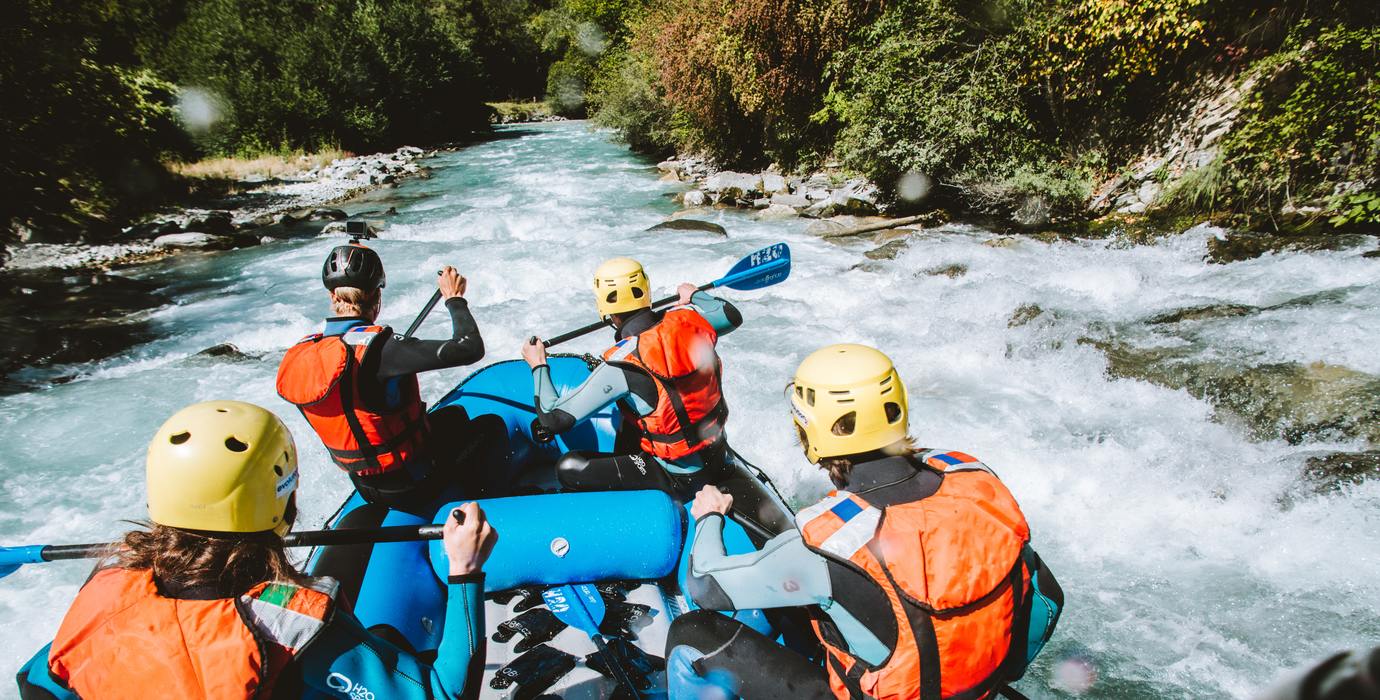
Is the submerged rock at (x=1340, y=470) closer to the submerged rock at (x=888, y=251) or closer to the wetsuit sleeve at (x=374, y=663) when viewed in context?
the wetsuit sleeve at (x=374, y=663)

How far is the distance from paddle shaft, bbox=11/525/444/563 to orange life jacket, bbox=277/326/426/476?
2.14ft

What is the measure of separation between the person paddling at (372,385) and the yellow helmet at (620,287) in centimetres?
54

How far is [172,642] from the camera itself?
1.23 meters

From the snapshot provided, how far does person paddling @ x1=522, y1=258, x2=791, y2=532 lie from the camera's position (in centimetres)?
270

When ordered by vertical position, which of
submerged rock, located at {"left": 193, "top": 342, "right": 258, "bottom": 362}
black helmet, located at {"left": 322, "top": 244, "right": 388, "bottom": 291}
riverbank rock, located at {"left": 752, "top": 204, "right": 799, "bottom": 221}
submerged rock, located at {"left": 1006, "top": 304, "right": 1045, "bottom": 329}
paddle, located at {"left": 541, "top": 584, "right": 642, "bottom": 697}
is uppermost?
black helmet, located at {"left": 322, "top": 244, "right": 388, "bottom": 291}

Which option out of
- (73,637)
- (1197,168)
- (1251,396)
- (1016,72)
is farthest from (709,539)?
(1016,72)

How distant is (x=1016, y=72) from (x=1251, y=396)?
247 inches

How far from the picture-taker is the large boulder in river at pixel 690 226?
10.5 m

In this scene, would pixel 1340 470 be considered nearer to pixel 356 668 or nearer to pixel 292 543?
pixel 356 668

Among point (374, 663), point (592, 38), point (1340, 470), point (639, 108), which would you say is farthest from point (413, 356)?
point (592, 38)

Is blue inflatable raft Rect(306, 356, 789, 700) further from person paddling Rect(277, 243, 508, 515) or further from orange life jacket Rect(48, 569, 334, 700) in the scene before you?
orange life jacket Rect(48, 569, 334, 700)

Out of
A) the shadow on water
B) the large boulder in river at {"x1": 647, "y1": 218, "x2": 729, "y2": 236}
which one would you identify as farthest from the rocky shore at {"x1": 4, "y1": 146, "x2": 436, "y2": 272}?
the large boulder in river at {"x1": 647, "y1": 218, "x2": 729, "y2": 236}

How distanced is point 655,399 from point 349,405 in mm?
1109

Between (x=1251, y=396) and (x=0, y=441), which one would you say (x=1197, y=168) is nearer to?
(x=1251, y=396)
